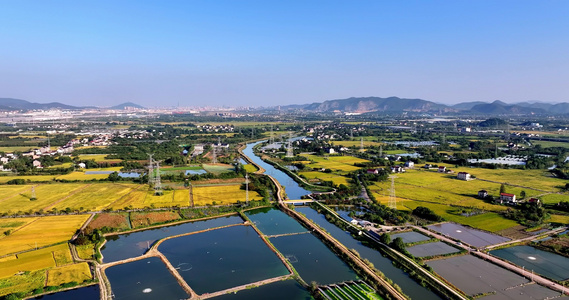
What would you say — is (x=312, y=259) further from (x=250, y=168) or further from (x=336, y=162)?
(x=336, y=162)

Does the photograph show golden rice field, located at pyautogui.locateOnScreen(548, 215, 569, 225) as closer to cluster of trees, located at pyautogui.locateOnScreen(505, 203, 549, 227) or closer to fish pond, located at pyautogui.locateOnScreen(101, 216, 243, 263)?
cluster of trees, located at pyautogui.locateOnScreen(505, 203, 549, 227)

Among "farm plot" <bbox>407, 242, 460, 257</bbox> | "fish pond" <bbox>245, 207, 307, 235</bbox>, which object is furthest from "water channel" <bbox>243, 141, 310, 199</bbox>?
"farm plot" <bbox>407, 242, 460, 257</bbox>

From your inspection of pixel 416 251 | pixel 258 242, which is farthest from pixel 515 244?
pixel 258 242

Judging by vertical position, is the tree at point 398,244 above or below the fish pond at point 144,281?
above

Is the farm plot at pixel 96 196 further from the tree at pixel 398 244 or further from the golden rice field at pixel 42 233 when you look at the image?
the tree at pixel 398 244

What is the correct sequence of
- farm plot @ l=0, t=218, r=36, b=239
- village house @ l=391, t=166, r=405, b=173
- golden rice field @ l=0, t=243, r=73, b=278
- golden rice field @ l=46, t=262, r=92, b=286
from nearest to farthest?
golden rice field @ l=46, t=262, r=92, b=286
golden rice field @ l=0, t=243, r=73, b=278
farm plot @ l=0, t=218, r=36, b=239
village house @ l=391, t=166, r=405, b=173

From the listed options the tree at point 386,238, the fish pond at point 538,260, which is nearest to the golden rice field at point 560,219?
the fish pond at point 538,260

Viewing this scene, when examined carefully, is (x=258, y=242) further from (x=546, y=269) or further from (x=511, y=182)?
(x=511, y=182)
